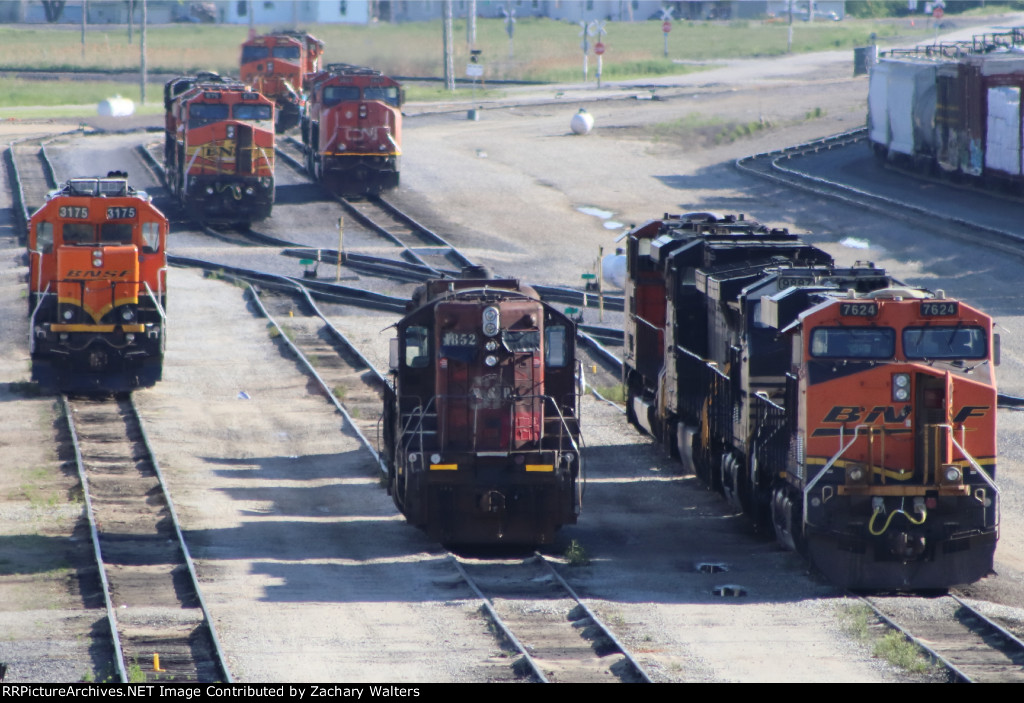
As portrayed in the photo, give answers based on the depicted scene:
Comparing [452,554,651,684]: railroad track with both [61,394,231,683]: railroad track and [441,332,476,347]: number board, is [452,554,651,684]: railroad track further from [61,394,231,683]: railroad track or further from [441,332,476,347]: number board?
[61,394,231,683]: railroad track

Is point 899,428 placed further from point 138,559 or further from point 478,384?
point 138,559

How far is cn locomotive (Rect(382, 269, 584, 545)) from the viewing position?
1705 cm

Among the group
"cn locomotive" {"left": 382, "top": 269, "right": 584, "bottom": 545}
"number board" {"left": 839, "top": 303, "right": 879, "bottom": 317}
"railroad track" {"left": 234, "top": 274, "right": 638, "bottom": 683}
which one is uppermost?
"number board" {"left": 839, "top": 303, "right": 879, "bottom": 317}

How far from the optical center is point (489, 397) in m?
17.2

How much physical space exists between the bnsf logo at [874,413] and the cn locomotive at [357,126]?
107ft

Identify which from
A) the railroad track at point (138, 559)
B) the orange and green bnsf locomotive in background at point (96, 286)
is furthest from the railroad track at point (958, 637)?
the orange and green bnsf locomotive in background at point (96, 286)

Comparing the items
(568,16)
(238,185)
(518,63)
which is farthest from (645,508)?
(568,16)

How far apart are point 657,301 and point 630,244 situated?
3.76ft

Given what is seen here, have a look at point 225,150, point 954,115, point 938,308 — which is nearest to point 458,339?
point 938,308

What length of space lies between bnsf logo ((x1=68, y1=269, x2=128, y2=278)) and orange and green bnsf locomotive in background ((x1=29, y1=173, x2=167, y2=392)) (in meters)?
0.02

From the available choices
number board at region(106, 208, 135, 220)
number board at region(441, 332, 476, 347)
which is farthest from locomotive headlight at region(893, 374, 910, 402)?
number board at region(106, 208, 135, 220)

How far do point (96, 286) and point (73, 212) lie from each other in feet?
4.43

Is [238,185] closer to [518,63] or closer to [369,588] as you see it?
[369,588]

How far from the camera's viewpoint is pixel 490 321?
55.6 ft
